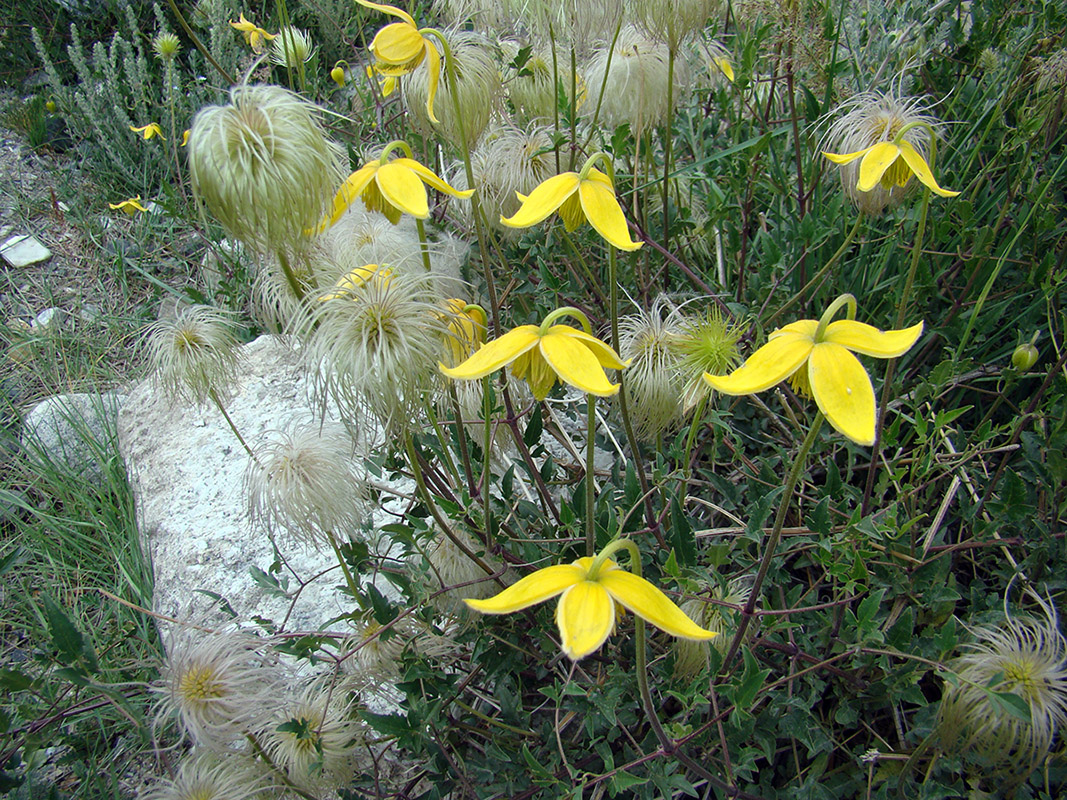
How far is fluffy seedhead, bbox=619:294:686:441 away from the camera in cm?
137

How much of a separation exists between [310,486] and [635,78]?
140 centimetres

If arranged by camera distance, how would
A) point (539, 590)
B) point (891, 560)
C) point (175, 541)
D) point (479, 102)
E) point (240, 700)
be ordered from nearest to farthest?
point (539, 590), point (240, 700), point (891, 560), point (479, 102), point (175, 541)

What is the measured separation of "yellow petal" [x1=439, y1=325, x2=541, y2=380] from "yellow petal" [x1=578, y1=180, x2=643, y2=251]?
0.63 feet

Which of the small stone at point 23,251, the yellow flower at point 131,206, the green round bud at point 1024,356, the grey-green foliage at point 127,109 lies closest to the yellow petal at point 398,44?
the green round bud at point 1024,356

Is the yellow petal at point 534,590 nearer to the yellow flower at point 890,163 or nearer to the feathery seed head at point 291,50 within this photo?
the yellow flower at point 890,163

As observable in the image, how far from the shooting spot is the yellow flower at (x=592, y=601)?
2.26ft

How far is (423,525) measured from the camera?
129 cm

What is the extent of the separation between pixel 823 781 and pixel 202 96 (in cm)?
412

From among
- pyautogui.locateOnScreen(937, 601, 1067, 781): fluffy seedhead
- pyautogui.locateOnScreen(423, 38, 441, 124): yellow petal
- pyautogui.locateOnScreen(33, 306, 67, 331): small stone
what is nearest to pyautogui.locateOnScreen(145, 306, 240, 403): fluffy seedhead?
pyautogui.locateOnScreen(423, 38, 441, 124): yellow petal

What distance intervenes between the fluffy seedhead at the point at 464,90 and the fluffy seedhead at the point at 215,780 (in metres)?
1.26

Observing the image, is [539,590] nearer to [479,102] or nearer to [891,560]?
[891,560]

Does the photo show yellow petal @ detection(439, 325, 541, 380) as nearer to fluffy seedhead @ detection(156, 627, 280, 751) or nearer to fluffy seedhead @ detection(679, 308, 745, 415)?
Answer: fluffy seedhead @ detection(679, 308, 745, 415)

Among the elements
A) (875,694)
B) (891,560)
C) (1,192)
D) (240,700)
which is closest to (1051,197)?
(891,560)

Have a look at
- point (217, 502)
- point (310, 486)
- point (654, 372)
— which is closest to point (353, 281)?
point (310, 486)
